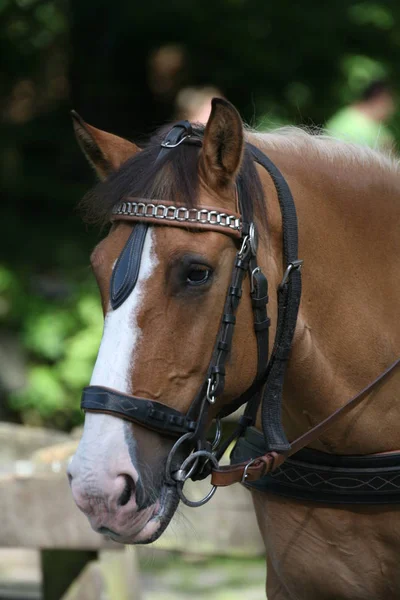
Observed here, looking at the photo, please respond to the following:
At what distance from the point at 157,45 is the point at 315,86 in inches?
63.8

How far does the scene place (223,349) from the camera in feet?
7.64

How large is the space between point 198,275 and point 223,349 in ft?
0.62

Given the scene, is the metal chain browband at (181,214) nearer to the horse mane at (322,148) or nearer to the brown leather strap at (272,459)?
the horse mane at (322,148)

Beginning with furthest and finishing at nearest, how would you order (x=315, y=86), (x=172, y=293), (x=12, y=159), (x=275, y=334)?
(x=12, y=159), (x=315, y=86), (x=275, y=334), (x=172, y=293)

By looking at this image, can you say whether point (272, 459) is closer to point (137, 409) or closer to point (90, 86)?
point (137, 409)

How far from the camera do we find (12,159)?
9789 millimetres

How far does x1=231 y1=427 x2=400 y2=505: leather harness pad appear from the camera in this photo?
2686 millimetres

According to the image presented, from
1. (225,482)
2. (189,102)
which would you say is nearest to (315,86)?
(189,102)

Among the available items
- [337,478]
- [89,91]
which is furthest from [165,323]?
[89,91]

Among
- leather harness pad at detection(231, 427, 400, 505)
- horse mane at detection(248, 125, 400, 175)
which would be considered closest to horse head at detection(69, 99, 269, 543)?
horse mane at detection(248, 125, 400, 175)

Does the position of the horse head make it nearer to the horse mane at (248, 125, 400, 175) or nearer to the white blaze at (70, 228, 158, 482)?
the white blaze at (70, 228, 158, 482)

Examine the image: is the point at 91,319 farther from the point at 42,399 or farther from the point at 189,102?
the point at 189,102

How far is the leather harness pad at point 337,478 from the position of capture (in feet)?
8.81

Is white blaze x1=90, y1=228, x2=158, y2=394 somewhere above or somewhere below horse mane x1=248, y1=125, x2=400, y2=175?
below
